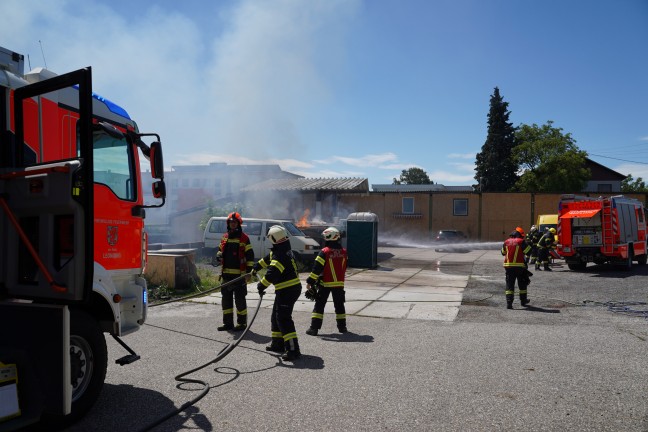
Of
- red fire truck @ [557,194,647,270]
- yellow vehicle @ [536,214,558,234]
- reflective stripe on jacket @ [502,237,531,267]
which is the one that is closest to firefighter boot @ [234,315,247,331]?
reflective stripe on jacket @ [502,237,531,267]

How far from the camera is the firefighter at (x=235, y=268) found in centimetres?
747

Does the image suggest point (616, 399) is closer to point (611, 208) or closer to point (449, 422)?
point (449, 422)

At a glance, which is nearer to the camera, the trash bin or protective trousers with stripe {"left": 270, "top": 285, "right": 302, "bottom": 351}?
protective trousers with stripe {"left": 270, "top": 285, "right": 302, "bottom": 351}

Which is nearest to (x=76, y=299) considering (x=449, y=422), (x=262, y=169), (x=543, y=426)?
(x=449, y=422)

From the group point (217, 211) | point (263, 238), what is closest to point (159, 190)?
point (263, 238)

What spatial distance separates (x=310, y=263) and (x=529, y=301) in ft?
24.8

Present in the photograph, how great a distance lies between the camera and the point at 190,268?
37.0 ft

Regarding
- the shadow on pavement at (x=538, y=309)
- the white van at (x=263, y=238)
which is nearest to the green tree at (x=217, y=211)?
the white van at (x=263, y=238)

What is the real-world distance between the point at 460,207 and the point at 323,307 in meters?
28.9

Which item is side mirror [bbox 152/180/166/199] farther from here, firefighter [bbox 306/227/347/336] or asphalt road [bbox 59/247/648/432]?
firefighter [bbox 306/227/347/336]

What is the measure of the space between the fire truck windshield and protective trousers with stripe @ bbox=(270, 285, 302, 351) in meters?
2.16

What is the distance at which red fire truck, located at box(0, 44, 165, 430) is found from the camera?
340cm

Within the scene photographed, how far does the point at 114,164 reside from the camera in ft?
15.7

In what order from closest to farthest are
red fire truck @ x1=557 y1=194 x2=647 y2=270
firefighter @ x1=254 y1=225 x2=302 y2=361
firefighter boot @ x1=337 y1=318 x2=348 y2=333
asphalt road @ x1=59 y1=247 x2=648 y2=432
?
asphalt road @ x1=59 y1=247 x2=648 y2=432 → firefighter @ x1=254 y1=225 x2=302 y2=361 → firefighter boot @ x1=337 y1=318 x2=348 y2=333 → red fire truck @ x1=557 y1=194 x2=647 y2=270
